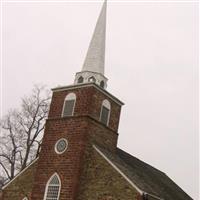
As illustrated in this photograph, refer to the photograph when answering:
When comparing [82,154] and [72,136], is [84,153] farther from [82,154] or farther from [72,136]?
[72,136]

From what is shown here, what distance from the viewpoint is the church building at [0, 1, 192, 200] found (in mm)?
25578

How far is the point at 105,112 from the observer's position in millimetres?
29688

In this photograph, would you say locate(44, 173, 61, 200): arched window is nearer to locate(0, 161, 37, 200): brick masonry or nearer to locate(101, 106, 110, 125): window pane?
locate(0, 161, 37, 200): brick masonry

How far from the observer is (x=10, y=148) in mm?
45625

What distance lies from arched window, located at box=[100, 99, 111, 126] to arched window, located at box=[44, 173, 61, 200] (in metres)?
4.95

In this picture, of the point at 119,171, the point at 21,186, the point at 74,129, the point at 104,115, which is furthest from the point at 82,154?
the point at 21,186

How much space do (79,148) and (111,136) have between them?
3484 millimetres

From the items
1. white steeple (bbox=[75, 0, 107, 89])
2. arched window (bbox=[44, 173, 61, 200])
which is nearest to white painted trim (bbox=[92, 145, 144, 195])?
arched window (bbox=[44, 173, 61, 200])

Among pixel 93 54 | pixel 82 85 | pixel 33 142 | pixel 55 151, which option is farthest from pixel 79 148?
pixel 33 142

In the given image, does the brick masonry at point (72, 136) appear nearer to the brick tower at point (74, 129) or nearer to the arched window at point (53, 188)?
the brick tower at point (74, 129)

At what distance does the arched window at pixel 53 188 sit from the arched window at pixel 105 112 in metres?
4.95

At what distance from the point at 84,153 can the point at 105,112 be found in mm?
3878

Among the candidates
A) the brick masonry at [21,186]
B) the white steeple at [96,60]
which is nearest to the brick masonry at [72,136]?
the white steeple at [96,60]

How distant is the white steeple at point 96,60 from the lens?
99.6 feet
